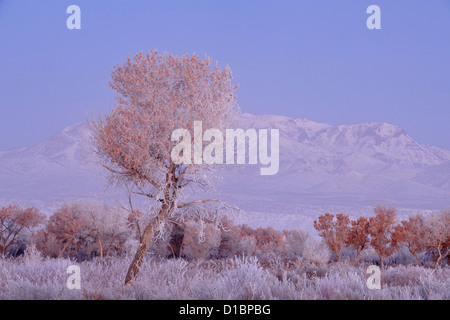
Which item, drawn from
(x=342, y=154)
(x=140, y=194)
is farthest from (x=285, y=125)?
(x=140, y=194)

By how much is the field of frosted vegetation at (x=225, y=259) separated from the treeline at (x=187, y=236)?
0.06 meters

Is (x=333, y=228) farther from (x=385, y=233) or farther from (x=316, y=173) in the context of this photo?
(x=316, y=173)

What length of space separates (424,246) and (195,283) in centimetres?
1477

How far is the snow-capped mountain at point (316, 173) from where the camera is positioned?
4738 cm

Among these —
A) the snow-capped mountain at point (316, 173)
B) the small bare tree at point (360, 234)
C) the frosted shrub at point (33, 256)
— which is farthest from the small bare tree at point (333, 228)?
the snow-capped mountain at point (316, 173)

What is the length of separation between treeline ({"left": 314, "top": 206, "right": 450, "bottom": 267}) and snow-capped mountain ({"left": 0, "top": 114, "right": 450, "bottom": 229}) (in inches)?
830

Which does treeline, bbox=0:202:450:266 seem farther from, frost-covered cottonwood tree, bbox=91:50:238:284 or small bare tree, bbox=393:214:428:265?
frost-covered cottonwood tree, bbox=91:50:238:284

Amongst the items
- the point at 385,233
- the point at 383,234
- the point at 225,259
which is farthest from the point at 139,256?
the point at 385,233

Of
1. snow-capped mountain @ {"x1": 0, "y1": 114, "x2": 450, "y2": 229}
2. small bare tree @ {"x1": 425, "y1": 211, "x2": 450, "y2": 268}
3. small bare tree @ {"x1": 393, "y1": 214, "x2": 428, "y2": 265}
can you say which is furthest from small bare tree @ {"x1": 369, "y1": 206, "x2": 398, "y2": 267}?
snow-capped mountain @ {"x1": 0, "y1": 114, "x2": 450, "y2": 229}

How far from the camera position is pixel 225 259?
19250 mm

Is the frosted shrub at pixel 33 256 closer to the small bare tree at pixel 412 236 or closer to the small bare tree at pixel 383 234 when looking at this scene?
the small bare tree at pixel 383 234

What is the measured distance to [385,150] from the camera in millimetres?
67312

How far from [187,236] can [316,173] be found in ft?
149
